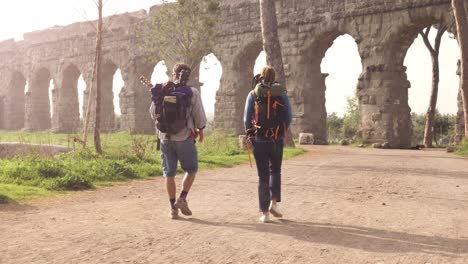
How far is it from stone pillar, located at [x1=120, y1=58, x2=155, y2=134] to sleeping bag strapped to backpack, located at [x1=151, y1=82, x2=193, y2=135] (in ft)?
68.9

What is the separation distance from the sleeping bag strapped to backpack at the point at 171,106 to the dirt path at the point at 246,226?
976 millimetres

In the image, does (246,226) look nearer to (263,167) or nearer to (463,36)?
(263,167)

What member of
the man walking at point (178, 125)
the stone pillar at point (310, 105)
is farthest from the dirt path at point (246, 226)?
the stone pillar at point (310, 105)

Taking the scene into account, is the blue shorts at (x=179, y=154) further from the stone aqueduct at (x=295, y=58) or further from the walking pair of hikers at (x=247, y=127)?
Result: the stone aqueduct at (x=295, y=58)

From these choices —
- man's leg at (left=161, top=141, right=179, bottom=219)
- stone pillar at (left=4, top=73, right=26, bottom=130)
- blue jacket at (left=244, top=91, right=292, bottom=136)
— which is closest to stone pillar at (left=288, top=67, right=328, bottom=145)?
blue jacket at (left=244, top=91, right=292, bottom=136)

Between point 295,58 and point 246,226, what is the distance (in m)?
16.2

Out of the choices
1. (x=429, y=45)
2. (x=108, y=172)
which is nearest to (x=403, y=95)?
(x=429, y=45)

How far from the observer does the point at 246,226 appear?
4.71m

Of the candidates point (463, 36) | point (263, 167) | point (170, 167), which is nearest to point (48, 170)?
point (170, 167)

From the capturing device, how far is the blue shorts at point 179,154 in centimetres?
514

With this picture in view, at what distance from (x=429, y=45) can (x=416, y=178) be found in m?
15.9

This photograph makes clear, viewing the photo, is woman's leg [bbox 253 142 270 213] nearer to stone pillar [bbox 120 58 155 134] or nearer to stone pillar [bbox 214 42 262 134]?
stone pillar [bbox 214 42 262 134]

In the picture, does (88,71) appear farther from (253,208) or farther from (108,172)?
(253,208)

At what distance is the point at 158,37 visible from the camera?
18578 millimetres
